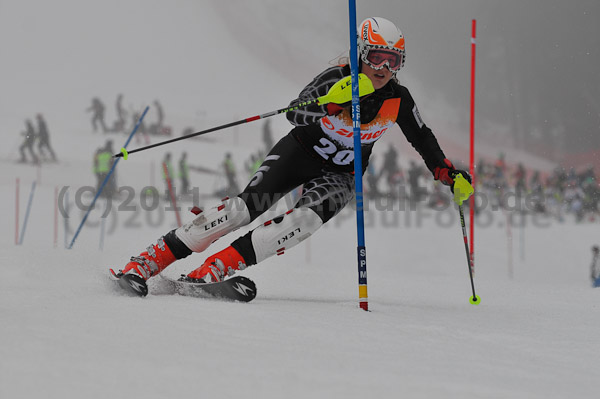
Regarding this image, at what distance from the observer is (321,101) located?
10.3ft

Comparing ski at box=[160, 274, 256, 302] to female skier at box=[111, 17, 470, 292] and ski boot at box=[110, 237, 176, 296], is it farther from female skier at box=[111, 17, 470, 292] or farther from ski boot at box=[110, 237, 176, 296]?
ski boot at box=[110, 237, 176, 296]

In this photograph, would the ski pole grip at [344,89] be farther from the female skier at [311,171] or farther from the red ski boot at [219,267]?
the red ski boot at [219,267]

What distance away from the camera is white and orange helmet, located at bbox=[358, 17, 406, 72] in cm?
326

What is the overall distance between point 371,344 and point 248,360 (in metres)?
0.54

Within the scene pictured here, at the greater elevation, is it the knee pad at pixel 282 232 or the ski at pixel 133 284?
the knee pad at pixel 282 232

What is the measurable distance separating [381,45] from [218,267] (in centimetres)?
142

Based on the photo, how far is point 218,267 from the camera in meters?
3.03

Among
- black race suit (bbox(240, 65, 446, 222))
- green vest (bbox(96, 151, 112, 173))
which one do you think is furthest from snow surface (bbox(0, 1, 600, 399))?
green vest (bbox(96, 151, 112, 173))

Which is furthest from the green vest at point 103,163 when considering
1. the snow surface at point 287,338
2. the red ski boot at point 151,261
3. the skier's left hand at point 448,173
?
the skier's left hand at point 448,173

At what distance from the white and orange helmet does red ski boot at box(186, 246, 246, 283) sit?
1.24 meters

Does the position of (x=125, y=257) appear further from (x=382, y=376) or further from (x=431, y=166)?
(x=382, y=376)

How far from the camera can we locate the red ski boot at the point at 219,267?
298cm

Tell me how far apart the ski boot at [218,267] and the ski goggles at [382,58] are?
1.23 m

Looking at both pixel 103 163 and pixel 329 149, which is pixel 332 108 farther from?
pixel 103 163
